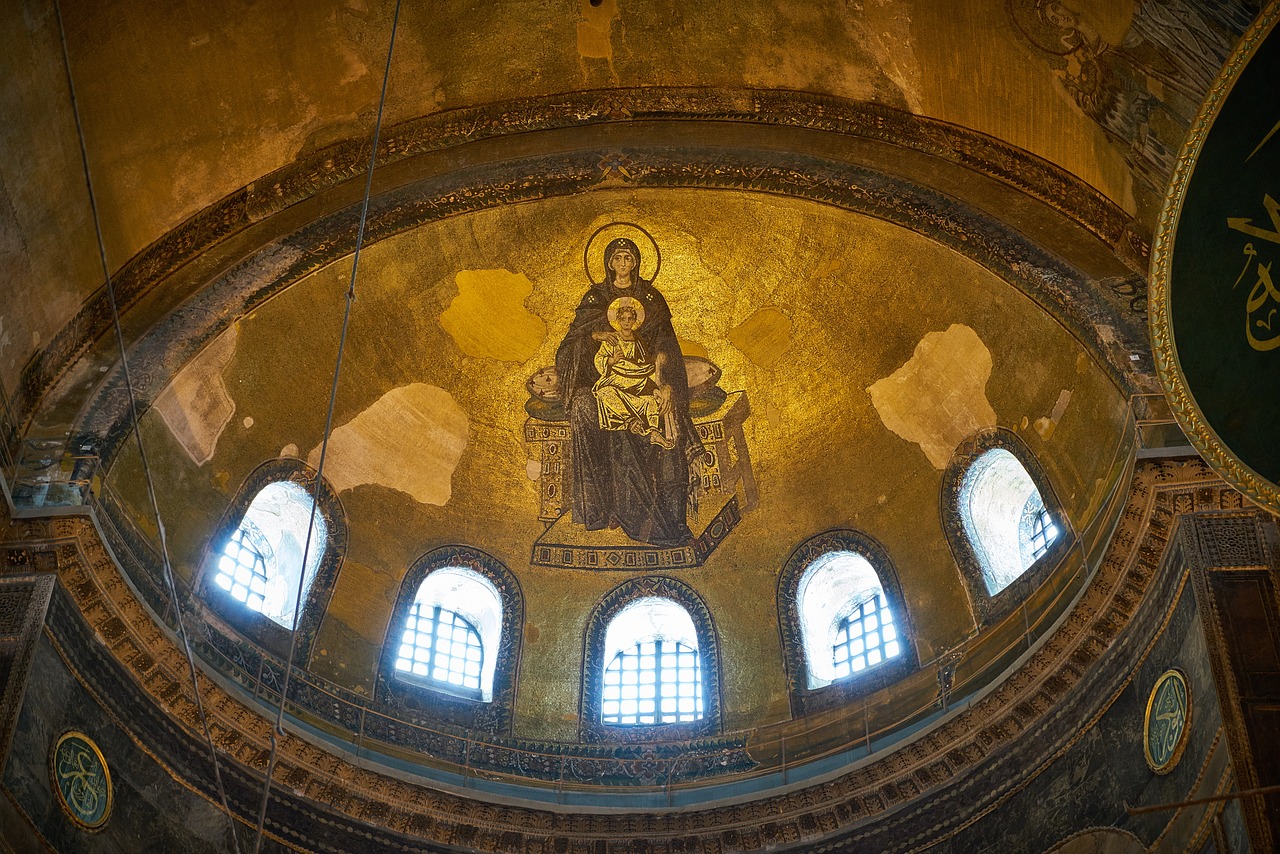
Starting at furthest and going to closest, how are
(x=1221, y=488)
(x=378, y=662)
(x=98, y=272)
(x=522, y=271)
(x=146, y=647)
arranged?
(x=522, y=271) → (x=378, y=662) → (x=98, y=272) → (x=146, y=647) → (x=1221, y=488)

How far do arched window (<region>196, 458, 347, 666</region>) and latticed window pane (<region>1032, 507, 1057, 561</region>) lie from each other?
22.7ft

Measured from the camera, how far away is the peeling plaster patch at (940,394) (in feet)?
52.1

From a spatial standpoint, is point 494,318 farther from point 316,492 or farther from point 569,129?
point 316,492

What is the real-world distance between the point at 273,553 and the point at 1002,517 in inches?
290

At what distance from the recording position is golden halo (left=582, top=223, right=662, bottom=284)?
1717cm

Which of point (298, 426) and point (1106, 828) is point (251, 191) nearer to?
point (298, 426)

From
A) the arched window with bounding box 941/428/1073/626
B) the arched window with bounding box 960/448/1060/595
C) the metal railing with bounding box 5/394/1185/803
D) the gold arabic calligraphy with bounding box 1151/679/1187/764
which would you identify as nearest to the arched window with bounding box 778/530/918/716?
the metal railing with bounding box 5/394/1185/803

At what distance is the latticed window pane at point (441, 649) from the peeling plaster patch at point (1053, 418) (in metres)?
6.17

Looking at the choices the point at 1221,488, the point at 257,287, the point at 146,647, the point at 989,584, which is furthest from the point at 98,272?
the point at 1221,488

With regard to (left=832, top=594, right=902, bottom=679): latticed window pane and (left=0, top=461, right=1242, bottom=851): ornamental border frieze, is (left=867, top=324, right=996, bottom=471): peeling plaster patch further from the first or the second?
(left=0, top=461, right=1242, bottom=851): ornamental border frieze

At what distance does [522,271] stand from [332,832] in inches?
250

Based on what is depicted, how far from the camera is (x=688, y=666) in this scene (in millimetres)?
16625

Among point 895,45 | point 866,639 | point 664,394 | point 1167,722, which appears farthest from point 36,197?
point 1167,722

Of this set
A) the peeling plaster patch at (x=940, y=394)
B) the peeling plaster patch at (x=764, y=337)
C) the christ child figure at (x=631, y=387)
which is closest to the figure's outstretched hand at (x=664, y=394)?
the christ child figure at (x=631, y=387)
